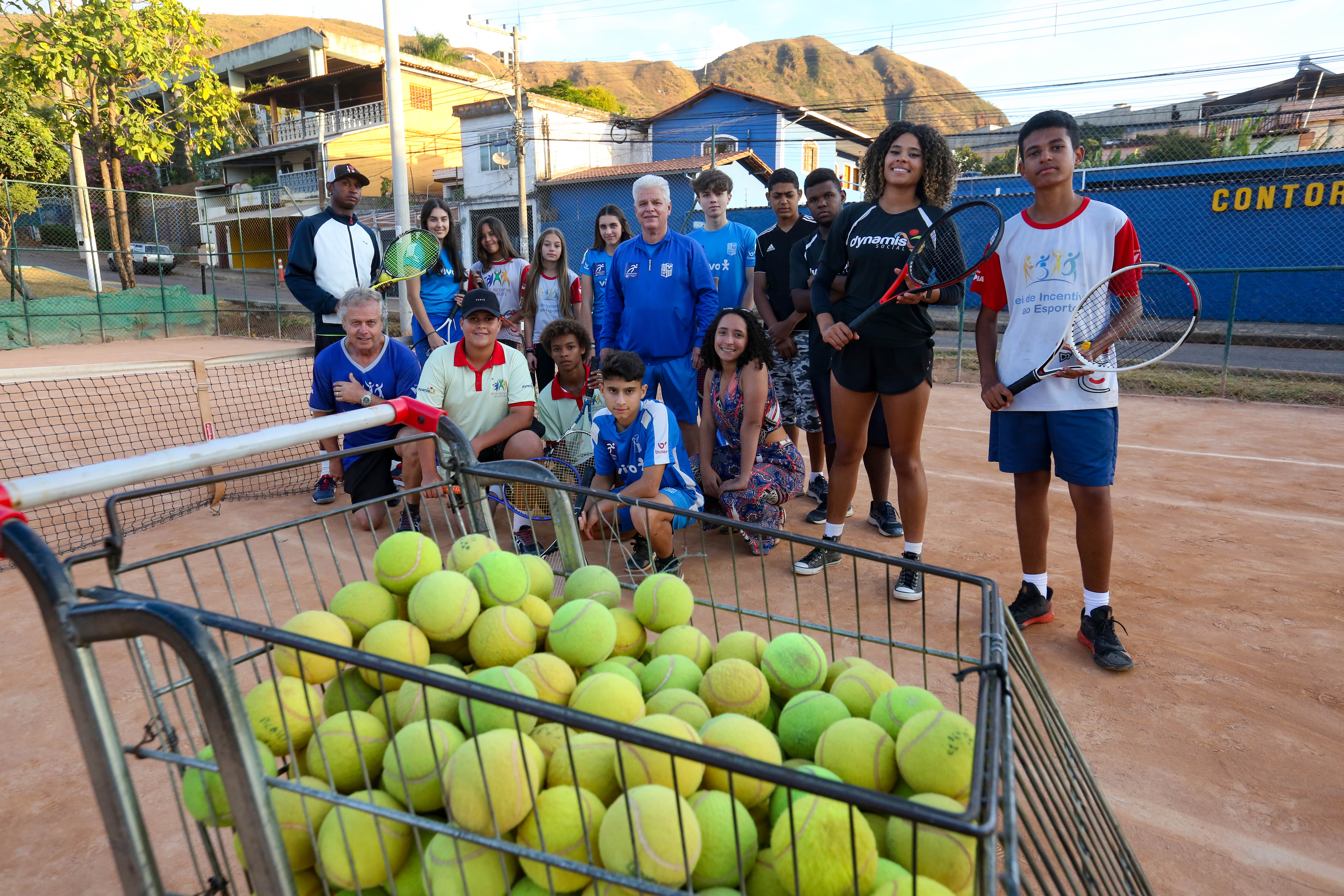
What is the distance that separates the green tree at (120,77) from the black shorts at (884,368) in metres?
→ 20.1

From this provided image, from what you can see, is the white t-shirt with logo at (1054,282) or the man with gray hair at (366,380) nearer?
the white t-shirt with logo at (1054,282)

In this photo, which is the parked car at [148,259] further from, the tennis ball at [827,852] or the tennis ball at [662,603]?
the tennis ball at [827,852]

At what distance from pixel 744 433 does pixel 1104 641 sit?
6.81ft

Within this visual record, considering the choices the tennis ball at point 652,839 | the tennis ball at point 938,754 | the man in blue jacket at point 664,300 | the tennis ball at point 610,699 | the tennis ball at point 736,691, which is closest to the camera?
the tennis ball at point 652,839

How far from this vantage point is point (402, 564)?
183cm

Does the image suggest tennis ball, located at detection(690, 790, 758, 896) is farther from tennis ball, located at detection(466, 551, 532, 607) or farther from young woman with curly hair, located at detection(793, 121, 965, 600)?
young woman with curly hair, located at detection(793, 121, 965, 600)

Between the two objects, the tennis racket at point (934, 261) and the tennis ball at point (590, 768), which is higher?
the tennis racket at point (934, 261)

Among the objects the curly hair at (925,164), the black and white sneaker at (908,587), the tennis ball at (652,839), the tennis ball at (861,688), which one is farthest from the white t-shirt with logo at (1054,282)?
the tennis ball at (652,839)

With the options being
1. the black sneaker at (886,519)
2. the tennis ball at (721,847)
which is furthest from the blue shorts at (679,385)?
the tennis ball at (721,847)

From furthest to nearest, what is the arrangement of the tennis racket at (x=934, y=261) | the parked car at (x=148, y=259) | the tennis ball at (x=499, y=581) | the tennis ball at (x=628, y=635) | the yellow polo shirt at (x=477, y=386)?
the parked car at (x=148, y=259) < the yellow polo shirt at (x=477, y=386) < the tennis racket at (x=934, y=261) < the tennis ball at (x=628, y=635) < the tennis ball at (x=499, y=581)

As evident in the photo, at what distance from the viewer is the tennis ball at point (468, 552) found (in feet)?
6.47

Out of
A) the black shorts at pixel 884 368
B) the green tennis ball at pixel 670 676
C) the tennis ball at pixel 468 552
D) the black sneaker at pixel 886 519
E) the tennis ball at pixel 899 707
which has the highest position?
the black shorts at pixel 884 368

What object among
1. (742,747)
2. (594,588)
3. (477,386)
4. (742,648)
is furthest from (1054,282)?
(477,386)

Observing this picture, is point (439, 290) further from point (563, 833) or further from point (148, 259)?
point (148, 259)
